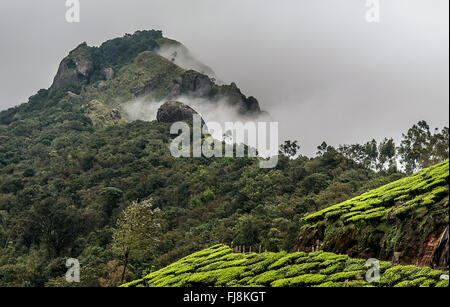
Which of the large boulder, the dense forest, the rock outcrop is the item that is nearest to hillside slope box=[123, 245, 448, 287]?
the dense forest

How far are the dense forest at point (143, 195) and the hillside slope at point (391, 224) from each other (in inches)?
537

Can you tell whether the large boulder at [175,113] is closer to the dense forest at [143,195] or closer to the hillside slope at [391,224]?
the dense forest at [143,195]

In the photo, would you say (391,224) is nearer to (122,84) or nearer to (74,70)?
(122,84)

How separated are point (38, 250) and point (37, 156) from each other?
200ft

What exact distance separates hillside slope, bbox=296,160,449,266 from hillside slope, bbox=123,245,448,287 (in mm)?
1709

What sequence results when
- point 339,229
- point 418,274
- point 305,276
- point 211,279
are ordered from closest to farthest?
point 418,274 < point 305,276 < point 211,279 < point 339,229

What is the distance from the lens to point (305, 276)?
58.5 ft

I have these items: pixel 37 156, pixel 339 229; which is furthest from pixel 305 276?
pixel 37 156

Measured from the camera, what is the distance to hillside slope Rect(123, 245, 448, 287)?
15312 mm

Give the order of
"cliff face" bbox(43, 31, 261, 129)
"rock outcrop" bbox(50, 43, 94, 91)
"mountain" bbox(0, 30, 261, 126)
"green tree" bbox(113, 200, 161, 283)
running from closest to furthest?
"green tree" bbox(113, 200, 161, 283)
"mountain" bbox(0, 30, 261, 126)
"cliff face" bbox(43, 31, 261, 129)
"rock outcrop" bbox(50, 43, 94, 91)

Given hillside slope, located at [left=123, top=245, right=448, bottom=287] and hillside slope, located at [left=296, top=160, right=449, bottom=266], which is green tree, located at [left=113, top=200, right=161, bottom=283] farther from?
hillside slope, located at [left=296, top=160, right=449, bottom=266]

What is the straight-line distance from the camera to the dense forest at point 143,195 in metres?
43.8

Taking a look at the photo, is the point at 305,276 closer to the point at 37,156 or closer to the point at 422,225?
the point at 422,225

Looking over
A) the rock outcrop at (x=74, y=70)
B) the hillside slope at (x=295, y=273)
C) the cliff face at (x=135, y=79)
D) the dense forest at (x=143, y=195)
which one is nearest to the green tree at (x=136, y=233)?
the dense forest at (x=143, y=195)
